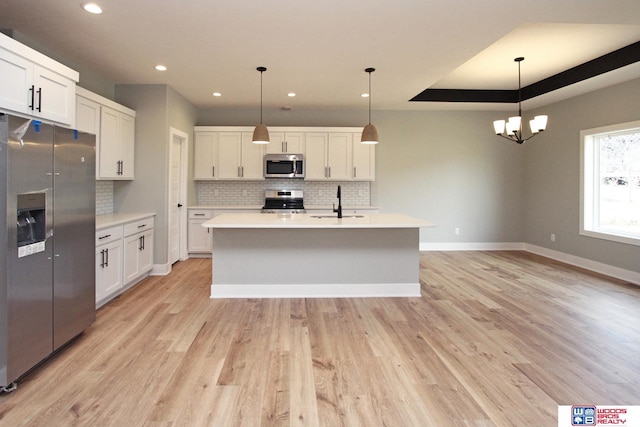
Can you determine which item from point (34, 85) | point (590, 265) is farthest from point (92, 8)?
point (590, 265)

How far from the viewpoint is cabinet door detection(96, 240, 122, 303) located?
3.55 m

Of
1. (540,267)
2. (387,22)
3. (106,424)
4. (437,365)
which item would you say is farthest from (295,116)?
(106,424)

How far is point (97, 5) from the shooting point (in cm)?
283

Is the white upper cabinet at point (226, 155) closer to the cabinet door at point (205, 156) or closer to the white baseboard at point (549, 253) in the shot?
the cabinet door at point (205, 156)

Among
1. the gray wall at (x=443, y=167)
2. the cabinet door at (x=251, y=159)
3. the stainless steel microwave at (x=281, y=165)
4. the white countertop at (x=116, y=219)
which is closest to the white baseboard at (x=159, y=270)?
the white countertop at (x=116, y=219)

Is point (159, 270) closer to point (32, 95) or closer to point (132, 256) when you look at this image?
point (132, 256)

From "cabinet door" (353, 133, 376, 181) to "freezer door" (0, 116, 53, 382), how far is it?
4.76m

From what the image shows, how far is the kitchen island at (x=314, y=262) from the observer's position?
13.2ft

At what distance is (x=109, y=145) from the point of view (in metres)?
4.34

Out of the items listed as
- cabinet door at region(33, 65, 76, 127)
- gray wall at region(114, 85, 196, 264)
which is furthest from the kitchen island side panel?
cabinet door at region(33, 65, 76, 127)

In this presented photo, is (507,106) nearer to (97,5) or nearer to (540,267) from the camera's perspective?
(540,267)

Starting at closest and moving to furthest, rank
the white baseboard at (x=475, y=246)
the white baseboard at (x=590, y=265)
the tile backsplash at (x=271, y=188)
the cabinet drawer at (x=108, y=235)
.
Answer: the cabinet drawer at (x=108, y=235), the white baseboard at (x=590, y=265), the tile backsplash at (x=271, y=188), the white baseboard at (x=475, y=246)

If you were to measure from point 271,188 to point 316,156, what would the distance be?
3.41ft

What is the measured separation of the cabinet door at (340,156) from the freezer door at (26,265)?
4.54 m
